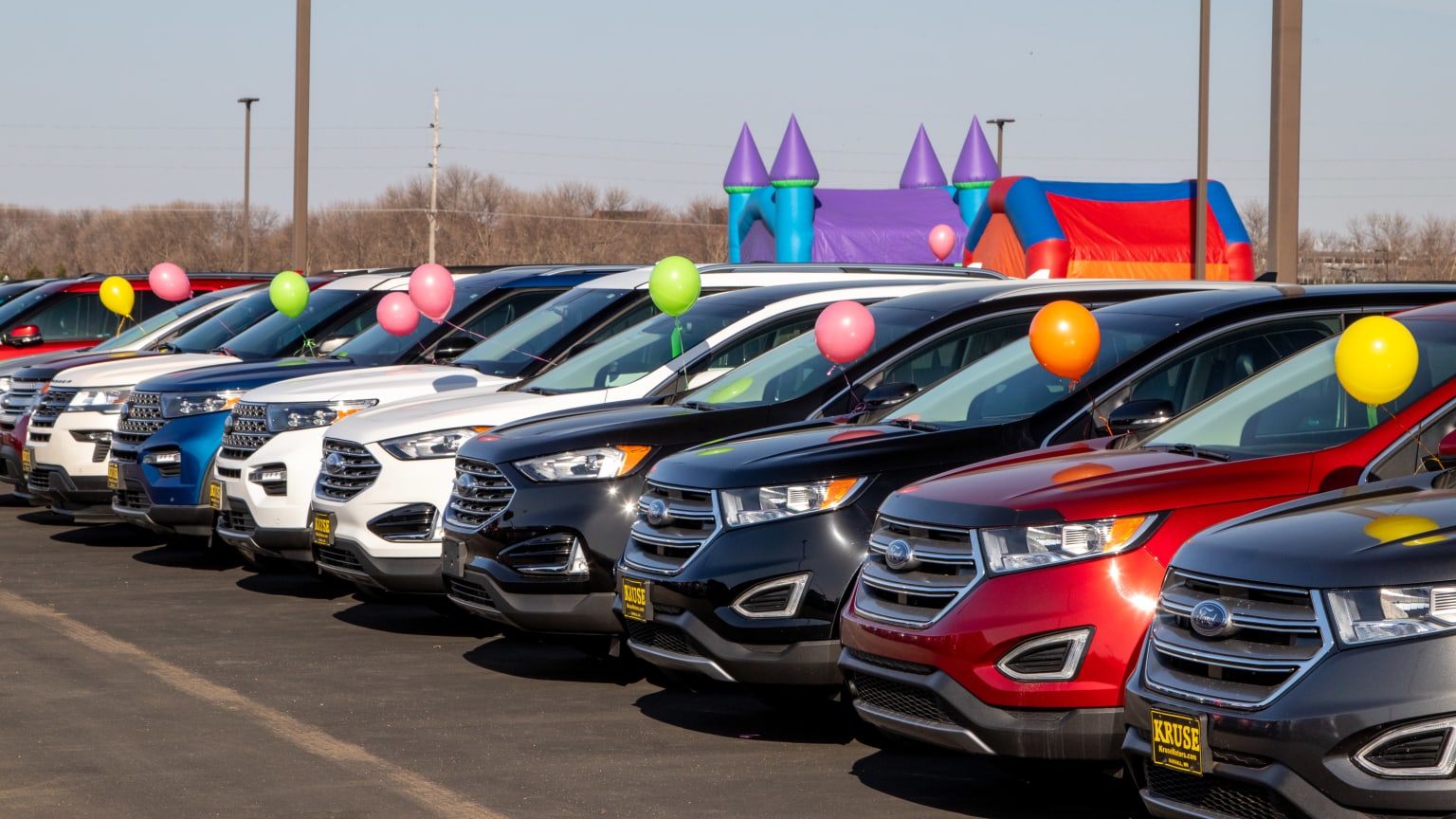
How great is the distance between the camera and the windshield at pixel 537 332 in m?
12.2

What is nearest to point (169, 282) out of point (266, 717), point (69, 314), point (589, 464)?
point (69, 314)

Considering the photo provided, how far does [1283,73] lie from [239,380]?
7.81 metres

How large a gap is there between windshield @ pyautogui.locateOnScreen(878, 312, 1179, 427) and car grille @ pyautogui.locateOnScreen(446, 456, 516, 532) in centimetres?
183

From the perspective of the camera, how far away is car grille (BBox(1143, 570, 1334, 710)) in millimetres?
4730

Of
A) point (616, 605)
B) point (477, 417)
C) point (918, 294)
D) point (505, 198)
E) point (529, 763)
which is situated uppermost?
point (505, 198)

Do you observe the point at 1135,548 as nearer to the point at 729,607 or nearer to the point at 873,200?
the point at 729,607

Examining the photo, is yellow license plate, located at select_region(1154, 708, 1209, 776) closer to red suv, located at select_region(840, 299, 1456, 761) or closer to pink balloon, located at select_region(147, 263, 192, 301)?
red suv, located at select_region(840, 299, 1456, 761)

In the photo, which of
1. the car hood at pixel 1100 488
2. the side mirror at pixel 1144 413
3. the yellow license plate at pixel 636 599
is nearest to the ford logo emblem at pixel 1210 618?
the car hood at pixel 1100 488

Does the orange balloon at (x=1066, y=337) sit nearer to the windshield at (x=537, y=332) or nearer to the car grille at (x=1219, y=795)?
the car grille at (x=1219, y=795)

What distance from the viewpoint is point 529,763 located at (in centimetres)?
706

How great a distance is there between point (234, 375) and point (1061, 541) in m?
8.45

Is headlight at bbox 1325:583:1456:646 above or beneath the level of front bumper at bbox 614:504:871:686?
above

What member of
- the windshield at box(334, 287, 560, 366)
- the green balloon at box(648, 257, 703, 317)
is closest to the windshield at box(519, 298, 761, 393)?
the green balloon at box(648, 257, 703, 317)

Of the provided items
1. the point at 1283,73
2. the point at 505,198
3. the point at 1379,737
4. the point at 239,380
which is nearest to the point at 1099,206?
the point at 1283,73
